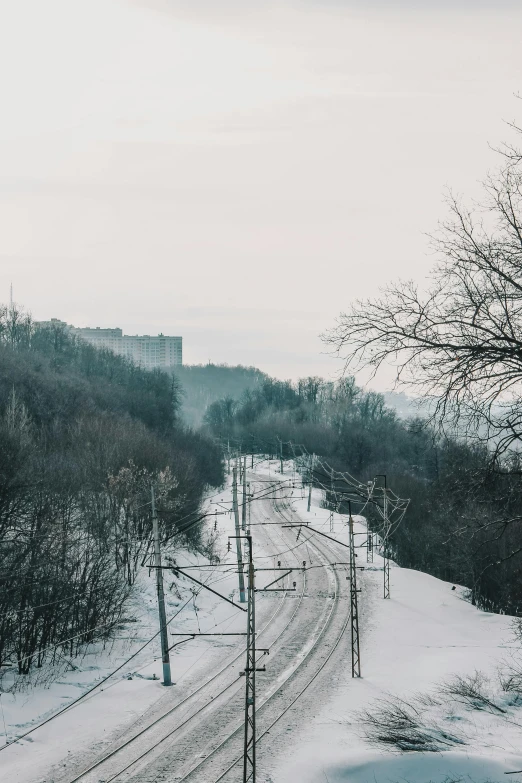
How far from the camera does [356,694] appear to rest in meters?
23.8

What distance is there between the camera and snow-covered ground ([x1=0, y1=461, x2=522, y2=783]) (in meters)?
15.8

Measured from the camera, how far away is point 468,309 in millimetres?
6121

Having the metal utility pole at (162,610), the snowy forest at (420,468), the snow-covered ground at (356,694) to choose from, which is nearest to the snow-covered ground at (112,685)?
the snow-covered ground at (356,694)

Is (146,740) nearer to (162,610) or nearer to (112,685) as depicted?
(162,610)

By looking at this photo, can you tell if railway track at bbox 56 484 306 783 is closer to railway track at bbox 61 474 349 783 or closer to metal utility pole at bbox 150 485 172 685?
railway track at bbox 61 474 349 783

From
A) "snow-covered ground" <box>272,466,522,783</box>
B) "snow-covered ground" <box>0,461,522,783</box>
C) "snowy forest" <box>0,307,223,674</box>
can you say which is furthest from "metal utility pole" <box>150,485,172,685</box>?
"snow-covered ground" <box>272,466,522,783</box>

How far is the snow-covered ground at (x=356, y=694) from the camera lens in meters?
15.8

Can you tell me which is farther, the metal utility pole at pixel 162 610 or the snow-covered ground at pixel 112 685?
the metal utility pole at pixel 162 610

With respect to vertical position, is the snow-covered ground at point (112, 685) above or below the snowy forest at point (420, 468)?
below

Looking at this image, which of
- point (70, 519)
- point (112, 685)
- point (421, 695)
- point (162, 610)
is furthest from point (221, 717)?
point (70, 519)

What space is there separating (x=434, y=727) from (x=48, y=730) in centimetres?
1094

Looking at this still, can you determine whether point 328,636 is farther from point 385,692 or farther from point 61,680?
point 61,680

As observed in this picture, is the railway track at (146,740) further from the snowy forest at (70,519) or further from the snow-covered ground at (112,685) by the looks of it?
the snowy forest at (70,519)

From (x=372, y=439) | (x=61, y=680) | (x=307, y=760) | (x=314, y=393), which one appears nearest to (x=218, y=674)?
(x=61, y=680)
